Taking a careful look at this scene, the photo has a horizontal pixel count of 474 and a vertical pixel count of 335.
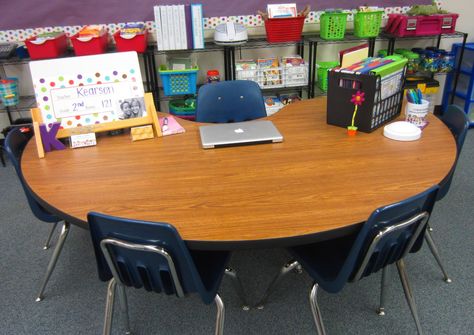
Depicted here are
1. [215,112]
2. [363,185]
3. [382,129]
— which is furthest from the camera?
[215,112]

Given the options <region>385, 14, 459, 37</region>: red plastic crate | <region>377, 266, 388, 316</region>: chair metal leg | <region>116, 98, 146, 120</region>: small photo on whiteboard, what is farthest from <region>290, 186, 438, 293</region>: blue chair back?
<region>385, 14, 459, 37</region>: red plastic crate

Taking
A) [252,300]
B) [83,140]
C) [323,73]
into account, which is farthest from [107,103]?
[323,73]

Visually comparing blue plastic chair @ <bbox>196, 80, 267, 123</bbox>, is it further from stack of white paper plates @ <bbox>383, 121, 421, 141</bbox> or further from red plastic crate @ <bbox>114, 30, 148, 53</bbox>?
red plastic crate @ <bbox>114, 30, 148, 53</bbox>

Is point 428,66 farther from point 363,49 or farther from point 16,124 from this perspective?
point 16,124

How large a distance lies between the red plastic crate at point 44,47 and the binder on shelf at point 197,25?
3.29 feet

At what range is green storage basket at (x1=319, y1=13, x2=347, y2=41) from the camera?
10.3 feet

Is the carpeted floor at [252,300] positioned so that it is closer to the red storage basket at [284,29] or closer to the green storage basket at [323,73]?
the green storage basket at [323,73]

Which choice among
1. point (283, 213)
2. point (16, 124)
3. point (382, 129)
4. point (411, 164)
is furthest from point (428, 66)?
point (16, 124)

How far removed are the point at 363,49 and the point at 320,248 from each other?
1117mm

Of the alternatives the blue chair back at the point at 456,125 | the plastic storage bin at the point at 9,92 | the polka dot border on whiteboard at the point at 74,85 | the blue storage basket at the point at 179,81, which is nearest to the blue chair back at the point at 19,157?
the polka dot border on whiteboard at the point at 74,85

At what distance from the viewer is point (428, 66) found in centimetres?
346

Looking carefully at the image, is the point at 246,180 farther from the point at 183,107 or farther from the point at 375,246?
the point at 183,107

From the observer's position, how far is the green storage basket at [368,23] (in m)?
3.19

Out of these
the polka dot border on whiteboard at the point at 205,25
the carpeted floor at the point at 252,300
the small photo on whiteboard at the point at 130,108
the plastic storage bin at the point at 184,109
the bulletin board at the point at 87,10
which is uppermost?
the bulletin board at the point at 87,10
